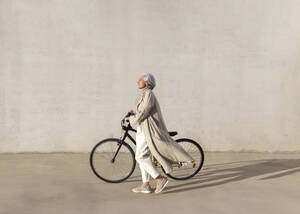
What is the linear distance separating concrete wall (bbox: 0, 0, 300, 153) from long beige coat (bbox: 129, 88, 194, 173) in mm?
2316

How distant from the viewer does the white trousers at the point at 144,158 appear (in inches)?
193

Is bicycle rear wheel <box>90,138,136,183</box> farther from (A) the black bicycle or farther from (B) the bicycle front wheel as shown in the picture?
(B) the bicycle front wheel

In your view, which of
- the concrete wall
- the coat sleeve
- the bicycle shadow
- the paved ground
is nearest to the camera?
the paved ground

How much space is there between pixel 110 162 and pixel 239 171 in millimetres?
2349

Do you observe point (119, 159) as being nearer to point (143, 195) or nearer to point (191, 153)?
point (143, 195)

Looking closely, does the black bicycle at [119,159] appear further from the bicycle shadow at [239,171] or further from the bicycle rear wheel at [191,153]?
the bicycle shadow at [239,171]

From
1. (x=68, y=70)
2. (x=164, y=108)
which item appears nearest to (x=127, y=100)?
(x=164, y=108)

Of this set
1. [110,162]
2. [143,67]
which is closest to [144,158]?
[110,162]

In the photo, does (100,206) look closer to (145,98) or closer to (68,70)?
(145,98)

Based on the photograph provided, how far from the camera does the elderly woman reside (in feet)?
16.0

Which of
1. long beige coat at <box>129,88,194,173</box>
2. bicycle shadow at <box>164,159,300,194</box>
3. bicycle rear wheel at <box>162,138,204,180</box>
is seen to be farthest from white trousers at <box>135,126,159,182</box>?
bicycle rear wheel at <box>162,138,204,180</box>

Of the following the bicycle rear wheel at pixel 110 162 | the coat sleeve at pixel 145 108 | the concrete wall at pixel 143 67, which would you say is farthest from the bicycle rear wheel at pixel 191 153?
the concrete wall at pixel 143 67

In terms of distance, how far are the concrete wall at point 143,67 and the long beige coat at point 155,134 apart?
91.2 inches

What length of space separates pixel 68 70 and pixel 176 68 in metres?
2.21
